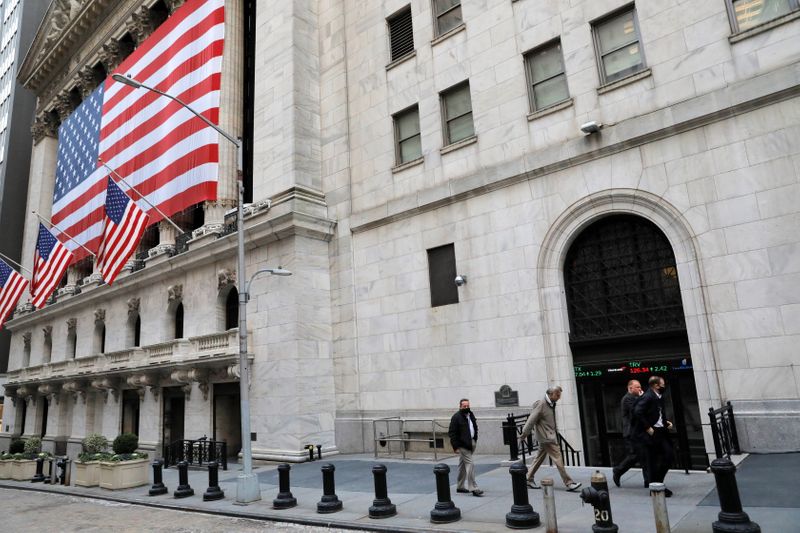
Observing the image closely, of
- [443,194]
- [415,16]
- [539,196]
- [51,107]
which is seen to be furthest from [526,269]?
[51,107]

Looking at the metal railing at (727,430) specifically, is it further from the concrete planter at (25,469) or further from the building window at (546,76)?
the concrete planter at (25,469)

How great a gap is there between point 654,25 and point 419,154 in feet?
26.4

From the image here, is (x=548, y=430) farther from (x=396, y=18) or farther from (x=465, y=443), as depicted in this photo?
(x=396, y=18)

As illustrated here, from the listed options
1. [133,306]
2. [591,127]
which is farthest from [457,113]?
[133,306]

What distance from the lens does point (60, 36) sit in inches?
1606

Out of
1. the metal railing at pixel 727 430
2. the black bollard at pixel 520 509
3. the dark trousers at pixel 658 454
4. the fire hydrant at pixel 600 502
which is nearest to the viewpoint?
the fire hydrant at pixel 600 502

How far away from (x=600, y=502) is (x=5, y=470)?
24153mm

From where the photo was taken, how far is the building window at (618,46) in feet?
46.9

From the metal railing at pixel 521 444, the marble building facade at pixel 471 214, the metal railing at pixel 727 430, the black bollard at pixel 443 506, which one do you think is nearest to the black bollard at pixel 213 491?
the marble building facade at pixel 471 214

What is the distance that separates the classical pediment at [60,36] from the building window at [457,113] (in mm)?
Answer: 27712

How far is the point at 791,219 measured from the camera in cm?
1134

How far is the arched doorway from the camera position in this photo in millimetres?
12844

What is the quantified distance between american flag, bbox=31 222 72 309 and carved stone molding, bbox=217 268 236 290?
11.0m

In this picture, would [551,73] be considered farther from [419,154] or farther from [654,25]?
[419,154]
